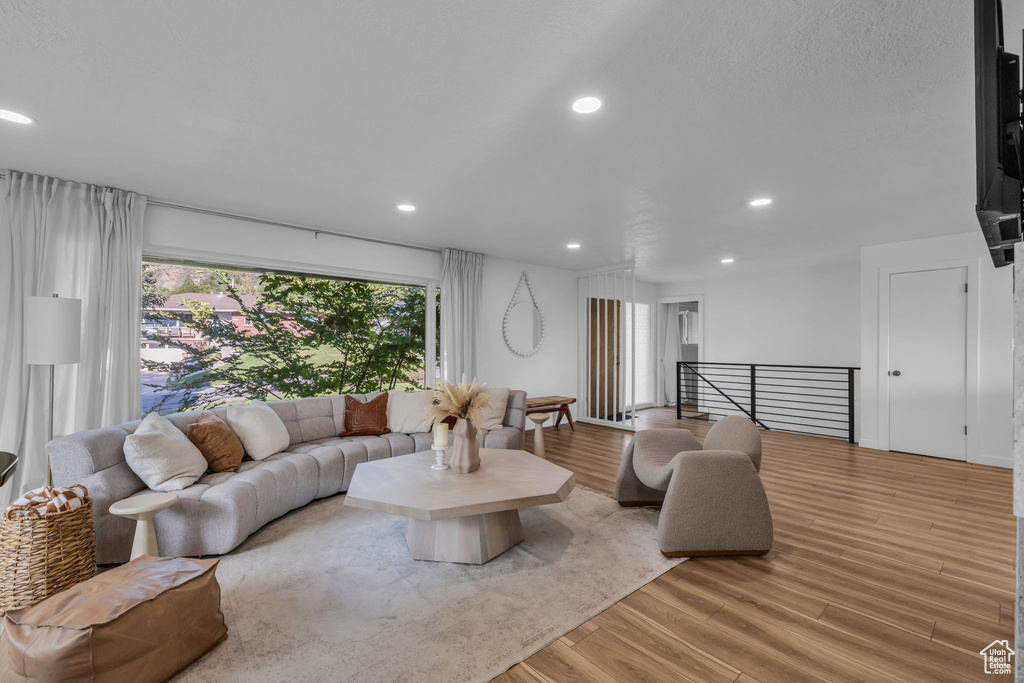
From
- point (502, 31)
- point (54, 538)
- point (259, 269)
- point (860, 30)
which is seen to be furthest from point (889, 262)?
point (54, 538)

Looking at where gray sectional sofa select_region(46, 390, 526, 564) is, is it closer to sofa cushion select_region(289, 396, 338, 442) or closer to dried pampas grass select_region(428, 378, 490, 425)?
sofa cushion select_region(289, 396, 338, 442)

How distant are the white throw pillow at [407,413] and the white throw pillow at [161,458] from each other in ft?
5.55

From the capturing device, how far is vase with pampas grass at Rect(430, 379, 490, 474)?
9.42ft

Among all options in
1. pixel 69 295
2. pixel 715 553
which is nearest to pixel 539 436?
pixel 715 553

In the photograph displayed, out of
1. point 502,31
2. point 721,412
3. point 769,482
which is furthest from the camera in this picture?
point 721,412

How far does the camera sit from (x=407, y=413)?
442 centimetres

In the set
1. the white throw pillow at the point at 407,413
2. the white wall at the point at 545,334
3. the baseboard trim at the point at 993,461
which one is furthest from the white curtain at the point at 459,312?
the baseboard trim at the point at 993,461

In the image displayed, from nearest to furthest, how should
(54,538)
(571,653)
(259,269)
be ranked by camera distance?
(571,653) → (54,538) → (259,269)

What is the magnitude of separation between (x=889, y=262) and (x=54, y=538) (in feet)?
23.9

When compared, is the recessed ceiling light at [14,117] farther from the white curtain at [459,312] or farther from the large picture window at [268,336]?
the white curtain at [459,312]

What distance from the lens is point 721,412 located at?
26.1 ft

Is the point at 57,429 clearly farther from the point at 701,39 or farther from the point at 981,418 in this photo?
the point at 981,418

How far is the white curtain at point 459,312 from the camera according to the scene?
17.9ft

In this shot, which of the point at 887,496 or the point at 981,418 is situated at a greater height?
the point at 981,418
